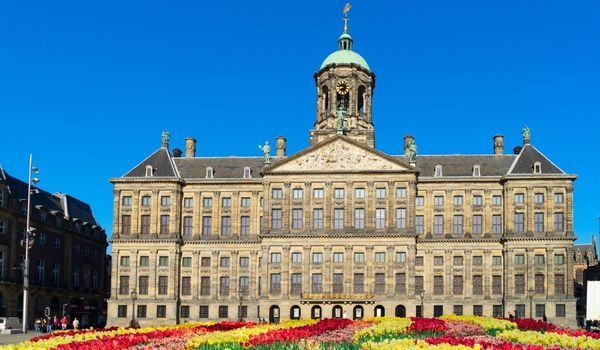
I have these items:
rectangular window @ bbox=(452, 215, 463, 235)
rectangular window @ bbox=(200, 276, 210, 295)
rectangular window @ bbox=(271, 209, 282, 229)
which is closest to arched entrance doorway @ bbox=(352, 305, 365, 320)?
rectangular window @ bbox=(271, 209, 282, 229)

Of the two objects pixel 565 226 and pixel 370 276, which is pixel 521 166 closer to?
pixel 565 226

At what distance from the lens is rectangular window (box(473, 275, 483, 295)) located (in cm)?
8113

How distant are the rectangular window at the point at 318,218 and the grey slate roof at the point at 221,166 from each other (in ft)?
30.5

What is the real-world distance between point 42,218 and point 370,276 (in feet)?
126

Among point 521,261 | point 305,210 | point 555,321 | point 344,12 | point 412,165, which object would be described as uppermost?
point 344,12

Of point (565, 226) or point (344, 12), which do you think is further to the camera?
point (344, 12)

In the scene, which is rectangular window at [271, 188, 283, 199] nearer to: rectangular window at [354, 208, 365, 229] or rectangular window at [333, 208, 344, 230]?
rectangular window at [333, 208, 344, 230]

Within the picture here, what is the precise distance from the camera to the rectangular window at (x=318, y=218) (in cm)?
8088

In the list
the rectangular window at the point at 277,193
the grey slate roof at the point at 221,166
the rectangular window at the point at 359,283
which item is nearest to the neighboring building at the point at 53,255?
the grey slate roof at the point at 221,166

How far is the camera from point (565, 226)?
8012 cm

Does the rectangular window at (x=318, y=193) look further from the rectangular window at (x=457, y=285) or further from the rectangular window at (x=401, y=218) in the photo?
the rectangular window at (x=457, y=285)

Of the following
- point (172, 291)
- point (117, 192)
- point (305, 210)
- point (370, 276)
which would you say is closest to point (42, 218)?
point (117, 192)

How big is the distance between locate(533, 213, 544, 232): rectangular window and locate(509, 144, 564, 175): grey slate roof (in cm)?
478

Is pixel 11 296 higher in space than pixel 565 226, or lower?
lower
